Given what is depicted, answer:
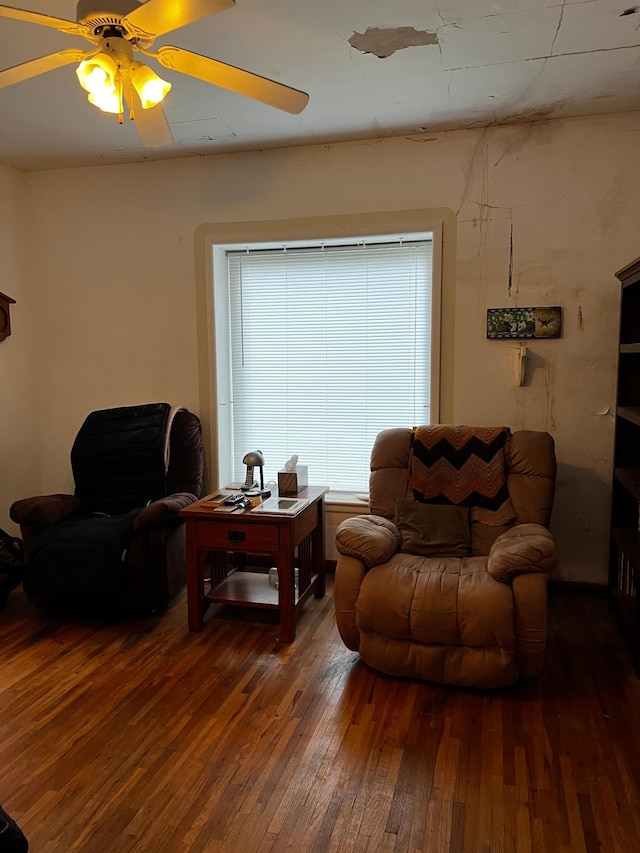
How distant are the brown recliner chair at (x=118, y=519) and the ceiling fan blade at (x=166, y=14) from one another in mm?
2050

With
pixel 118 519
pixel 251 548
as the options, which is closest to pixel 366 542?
pixel 251 548

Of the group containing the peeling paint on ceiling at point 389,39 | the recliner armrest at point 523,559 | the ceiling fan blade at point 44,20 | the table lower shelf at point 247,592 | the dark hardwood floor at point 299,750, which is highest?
the peeling paint on ceiling at point 389,39

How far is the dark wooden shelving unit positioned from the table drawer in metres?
1.66

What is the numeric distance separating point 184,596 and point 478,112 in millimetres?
3066

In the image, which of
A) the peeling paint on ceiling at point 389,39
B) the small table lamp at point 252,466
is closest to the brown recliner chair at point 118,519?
the small table lamp at point 252,466

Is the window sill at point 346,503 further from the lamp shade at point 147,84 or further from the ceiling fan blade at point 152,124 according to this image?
the lamp shade at point 147,84

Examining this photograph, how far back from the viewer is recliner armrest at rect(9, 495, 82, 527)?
3113 mm

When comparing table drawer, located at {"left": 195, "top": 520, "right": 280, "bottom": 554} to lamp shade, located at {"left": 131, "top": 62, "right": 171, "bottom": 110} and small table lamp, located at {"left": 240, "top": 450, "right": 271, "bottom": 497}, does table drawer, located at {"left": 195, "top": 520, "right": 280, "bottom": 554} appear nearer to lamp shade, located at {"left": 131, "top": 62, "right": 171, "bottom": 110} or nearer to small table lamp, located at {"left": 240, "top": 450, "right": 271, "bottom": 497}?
small table lamp, located at {"left": 240, "top": 450, "right": 271, "bottom": 497}

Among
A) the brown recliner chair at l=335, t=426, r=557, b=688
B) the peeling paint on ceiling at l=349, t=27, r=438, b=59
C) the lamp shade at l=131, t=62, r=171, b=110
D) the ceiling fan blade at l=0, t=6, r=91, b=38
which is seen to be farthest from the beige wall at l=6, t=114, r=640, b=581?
the ceiling fan blade at l=0, t=6, r=91, b=38

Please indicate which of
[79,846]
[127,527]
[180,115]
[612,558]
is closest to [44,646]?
[127,527]

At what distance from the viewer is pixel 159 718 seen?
227 cm

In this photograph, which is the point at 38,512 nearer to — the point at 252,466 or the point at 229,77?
the point at 252,466

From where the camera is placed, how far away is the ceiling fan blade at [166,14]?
5.11 ft

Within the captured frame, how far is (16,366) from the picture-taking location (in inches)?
154
